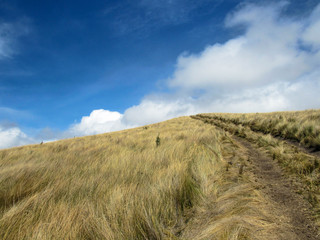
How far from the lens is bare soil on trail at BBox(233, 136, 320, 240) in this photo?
1.80 metres

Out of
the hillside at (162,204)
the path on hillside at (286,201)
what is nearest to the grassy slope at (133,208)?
the hillside at (162,204)

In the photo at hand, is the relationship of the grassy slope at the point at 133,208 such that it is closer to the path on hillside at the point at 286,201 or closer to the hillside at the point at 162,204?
the hillside at the point at 162,204

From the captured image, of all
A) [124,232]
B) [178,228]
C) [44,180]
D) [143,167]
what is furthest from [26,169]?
[178,228]

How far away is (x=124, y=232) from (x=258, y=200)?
1.91 metres

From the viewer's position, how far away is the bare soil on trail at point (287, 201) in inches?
71.1

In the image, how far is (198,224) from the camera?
6.35 feet

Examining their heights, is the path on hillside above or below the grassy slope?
below

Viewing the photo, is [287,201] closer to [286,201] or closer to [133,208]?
[286,201]

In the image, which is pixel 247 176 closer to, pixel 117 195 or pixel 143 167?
pixel 143 167

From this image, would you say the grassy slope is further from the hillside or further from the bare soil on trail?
the bare soil on trail

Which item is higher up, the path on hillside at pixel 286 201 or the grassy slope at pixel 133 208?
the grassy slope at pixel 133 208

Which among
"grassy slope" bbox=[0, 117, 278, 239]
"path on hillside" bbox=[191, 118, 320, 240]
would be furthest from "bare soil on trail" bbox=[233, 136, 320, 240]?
"grassy slope" bbox=[0, 117, 278, 239]

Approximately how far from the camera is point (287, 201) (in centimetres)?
247

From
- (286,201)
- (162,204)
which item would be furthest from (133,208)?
(286,201)
